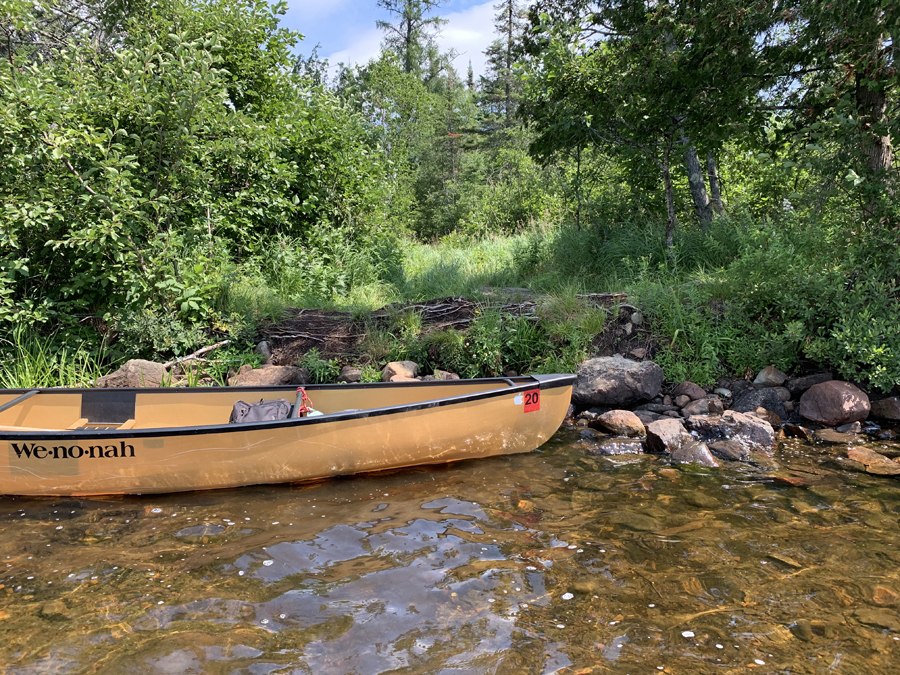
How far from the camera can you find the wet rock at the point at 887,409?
19.8ft

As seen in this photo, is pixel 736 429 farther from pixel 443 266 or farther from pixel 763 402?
pixel 443 266

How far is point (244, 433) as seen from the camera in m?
4.84

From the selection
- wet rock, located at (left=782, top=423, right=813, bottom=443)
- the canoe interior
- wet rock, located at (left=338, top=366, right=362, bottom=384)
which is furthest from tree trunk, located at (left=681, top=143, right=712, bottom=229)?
wet rock, located at (left=338, top=366, right=362, bottom=384)

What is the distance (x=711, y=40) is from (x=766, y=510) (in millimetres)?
5888

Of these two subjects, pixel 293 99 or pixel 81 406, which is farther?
pixel 293 99

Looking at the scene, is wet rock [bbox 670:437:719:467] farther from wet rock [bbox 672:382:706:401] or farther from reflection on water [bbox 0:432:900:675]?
wet rock [bbox 672:382:706:401]

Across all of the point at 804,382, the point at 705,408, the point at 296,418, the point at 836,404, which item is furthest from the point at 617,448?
the point at 296,418

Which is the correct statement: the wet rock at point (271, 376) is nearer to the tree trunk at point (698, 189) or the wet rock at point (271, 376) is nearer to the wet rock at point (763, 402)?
the wet rock at point (763, 402)

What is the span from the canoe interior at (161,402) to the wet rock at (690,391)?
7.89 feet

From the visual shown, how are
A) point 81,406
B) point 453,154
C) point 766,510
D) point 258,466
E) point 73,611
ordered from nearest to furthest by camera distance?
1. point 73,611
2. point 766,510
3. point 258,466
4. point 81,406
5. point 453,154

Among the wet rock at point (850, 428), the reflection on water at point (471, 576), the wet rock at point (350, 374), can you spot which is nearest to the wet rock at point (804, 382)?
the wet rock at point (850, 428)

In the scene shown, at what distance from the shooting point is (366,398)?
6.15 m

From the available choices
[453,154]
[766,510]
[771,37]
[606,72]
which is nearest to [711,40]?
[771,37]

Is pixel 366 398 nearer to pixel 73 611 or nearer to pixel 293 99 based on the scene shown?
pixel 73 611
